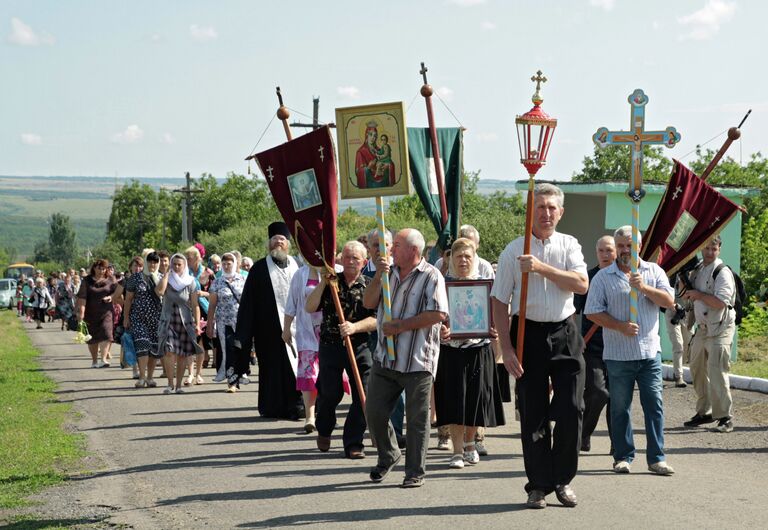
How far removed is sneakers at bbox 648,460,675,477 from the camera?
9352mm

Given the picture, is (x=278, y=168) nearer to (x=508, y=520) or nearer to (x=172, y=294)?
(x=508, y=520)

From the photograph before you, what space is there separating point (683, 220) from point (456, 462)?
290 centimetres

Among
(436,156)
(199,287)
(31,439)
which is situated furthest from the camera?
(199,287)

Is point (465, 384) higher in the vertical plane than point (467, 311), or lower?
lower

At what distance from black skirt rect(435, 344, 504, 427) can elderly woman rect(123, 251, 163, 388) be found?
7.43m

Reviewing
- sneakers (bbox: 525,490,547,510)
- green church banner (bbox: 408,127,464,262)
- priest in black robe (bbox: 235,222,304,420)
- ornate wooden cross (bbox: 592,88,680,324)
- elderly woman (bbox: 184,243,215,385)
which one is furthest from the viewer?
elderly woman (bbox: 184,243,215,385)

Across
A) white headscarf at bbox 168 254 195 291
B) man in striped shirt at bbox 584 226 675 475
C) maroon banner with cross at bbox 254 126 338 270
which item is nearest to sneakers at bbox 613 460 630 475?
man in striped shirt at bbox 584 226 675 475

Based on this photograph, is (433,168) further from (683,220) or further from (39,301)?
(39,301)

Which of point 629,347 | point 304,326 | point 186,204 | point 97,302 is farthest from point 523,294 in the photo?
point 186,204

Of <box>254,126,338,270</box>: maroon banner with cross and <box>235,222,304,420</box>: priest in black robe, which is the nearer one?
<box>254,126,338,270</box>: maroon banner with cross

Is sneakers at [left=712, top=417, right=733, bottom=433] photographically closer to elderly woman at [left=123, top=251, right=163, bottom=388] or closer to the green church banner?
the green church banner

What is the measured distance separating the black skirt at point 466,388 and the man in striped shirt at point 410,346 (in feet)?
3.36

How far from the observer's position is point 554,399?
26.9ft

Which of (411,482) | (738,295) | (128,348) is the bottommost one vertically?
(411,482)
